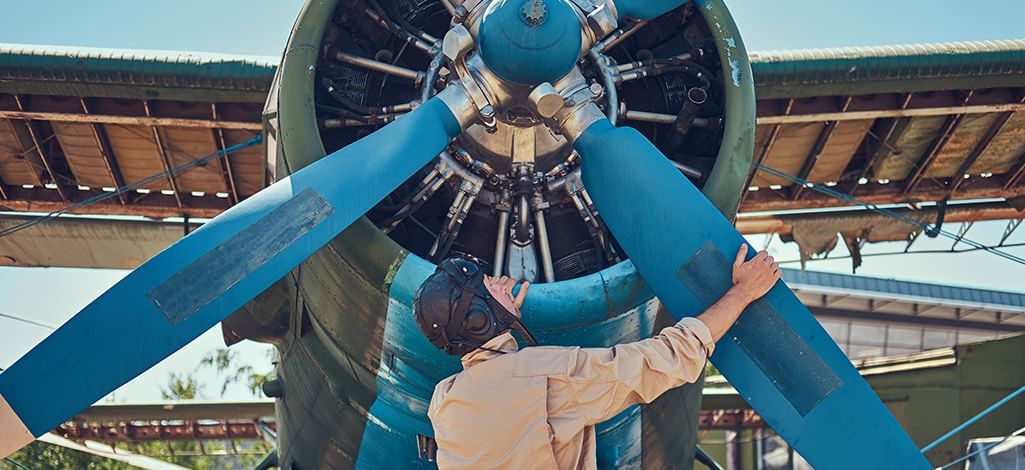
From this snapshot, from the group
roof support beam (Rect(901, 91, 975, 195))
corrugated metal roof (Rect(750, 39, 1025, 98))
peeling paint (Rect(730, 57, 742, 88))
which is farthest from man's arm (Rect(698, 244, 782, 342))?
roof support beam (Rect(901, 91, 975, 195))

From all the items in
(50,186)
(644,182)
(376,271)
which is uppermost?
(50,186)

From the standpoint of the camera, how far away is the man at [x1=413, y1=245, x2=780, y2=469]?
470 centimetres

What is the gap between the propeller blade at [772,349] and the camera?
5598mm

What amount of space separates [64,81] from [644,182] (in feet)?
16.0

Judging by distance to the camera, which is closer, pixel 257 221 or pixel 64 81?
pixel 257 221

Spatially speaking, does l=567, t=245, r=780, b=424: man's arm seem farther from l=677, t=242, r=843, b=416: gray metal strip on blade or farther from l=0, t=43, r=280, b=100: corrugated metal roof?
l=0, t=43, r=280, b=100: corrugated metal roof

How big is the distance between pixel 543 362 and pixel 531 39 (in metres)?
1.95

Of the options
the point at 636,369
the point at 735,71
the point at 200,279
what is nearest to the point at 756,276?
the point at 636,369

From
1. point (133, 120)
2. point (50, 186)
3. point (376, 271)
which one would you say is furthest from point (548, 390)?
point (50, 186)

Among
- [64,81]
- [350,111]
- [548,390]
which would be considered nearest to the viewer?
[548,390]

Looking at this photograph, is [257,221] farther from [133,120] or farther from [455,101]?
[133,120]

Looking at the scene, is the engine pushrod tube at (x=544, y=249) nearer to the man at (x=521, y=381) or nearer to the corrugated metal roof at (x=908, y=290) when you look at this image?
the man at (x=521, y=381)

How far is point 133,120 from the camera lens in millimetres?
9789

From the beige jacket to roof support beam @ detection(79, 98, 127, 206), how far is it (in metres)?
5.70
